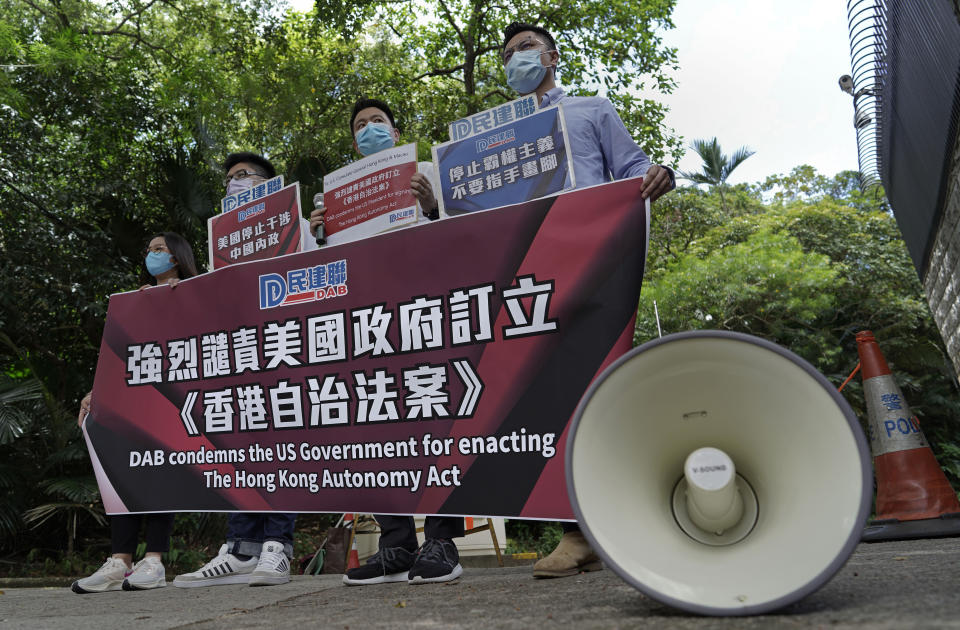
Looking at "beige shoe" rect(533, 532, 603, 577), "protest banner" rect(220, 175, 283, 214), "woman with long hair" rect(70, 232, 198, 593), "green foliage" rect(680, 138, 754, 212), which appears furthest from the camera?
"green foliage" rect(680, 138, 754, 212)

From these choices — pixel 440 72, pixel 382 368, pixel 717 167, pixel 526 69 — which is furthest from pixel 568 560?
pixel 717 167

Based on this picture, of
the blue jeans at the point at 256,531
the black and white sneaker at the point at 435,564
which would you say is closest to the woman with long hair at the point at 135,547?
the blue jeans at the point at 256,531

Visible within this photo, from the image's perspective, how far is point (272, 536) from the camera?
329 cm

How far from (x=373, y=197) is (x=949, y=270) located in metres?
4.54

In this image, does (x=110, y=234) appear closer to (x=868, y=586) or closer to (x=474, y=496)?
(x=474, y=496)

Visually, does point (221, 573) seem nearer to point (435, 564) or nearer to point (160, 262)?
point (435, 564)

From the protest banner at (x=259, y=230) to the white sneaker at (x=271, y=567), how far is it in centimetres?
145

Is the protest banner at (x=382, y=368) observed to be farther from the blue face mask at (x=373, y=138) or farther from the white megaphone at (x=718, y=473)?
the blue face mask at (x=373, y=138)

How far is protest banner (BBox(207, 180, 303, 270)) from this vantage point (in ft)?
11.5

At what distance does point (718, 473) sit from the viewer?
153 centimetres

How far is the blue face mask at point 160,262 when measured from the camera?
12.9 feet

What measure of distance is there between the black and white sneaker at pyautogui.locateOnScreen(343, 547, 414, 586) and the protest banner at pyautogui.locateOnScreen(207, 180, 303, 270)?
1.56 metres

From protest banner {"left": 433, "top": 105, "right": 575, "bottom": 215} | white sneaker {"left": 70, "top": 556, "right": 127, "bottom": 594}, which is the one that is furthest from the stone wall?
white sneaker {"left": 70, "top": 556, "right": 127, "bottom": 594}

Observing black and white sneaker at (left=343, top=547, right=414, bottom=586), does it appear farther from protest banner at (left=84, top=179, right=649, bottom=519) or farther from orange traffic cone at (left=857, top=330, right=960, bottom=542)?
orange traffic cone at (left=857, top=330, right=960, bottom=542)
